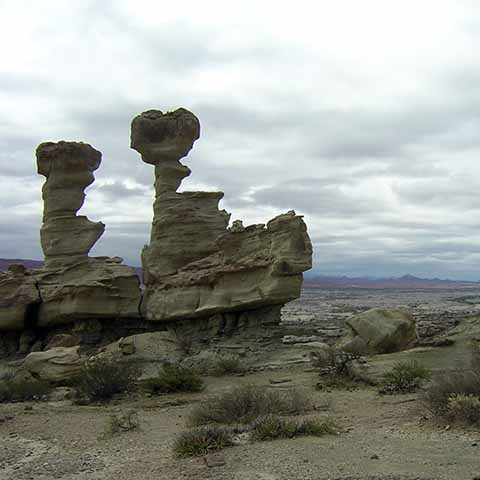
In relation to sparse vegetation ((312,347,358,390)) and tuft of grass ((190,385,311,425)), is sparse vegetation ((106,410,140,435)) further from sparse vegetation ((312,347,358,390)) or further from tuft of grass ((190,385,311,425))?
sparse vegetation ((312,347,358,390))

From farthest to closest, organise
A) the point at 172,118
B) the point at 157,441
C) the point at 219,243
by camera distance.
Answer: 1. the point at 172,118
2. the point at 219,243
3. the point at 157,441

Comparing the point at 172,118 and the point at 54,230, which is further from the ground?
the point at 172,118

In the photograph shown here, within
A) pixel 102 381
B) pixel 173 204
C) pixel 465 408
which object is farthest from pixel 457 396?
pixel 173 204

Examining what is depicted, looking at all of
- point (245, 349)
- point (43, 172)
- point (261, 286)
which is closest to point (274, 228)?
point (261, 286)

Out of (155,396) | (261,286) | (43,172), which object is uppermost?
(43,172)

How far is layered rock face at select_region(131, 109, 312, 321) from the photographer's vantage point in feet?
69.9

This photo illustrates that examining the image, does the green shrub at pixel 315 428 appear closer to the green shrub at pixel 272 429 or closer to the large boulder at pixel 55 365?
the green shrub at pixel 272 429

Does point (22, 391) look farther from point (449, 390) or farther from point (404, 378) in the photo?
point (449, 390)

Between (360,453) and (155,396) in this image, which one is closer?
(360,453)

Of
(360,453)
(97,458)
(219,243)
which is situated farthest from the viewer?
(219,243)

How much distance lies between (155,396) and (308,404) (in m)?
→ 5.14

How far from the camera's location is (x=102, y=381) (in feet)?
54.1

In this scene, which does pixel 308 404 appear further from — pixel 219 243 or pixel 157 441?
pixel 219 243

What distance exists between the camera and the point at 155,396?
16438 millimetres
